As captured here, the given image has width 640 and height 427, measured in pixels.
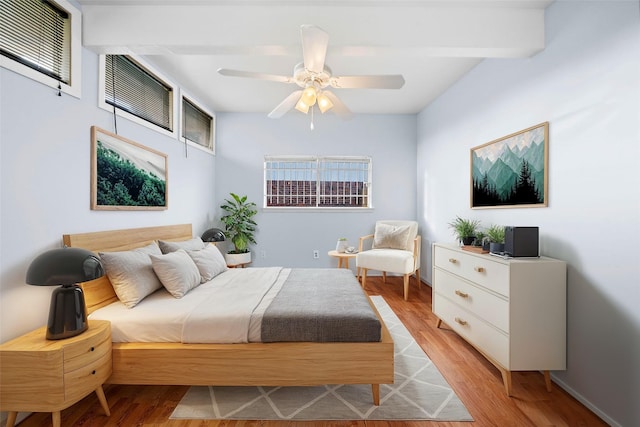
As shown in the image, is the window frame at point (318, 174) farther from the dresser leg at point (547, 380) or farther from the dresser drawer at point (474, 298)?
the dresser leg at point (547, 380)

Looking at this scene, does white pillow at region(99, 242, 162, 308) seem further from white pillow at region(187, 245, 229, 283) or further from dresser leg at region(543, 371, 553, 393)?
dresser leg at region(543, 371, 553, 393)

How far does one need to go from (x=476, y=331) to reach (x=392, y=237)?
2.23 meters

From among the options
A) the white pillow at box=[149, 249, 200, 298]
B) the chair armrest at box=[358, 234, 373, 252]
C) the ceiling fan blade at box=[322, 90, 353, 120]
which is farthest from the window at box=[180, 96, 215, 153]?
the chair armrest at box=[358, 234, 373, 252]

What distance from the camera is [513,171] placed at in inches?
101

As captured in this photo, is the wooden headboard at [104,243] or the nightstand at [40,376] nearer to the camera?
the nightstand at [40,376]

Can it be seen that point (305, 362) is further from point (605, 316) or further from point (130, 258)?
point (605, 316)

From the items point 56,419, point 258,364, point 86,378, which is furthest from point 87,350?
point 258,364

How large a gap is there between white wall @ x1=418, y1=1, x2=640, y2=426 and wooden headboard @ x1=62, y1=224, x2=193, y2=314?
3.10 metres

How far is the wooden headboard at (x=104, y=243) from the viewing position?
2031mm

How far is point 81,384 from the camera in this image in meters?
1.56

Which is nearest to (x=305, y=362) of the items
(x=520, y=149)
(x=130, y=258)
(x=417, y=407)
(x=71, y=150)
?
(x=417, y=407)

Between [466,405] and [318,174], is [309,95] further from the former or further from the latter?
[318,174]

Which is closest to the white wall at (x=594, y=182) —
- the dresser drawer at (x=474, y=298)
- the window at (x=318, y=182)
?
the dresser drawer at (x=474, y=298)

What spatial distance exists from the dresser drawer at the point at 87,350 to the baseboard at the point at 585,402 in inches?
118
